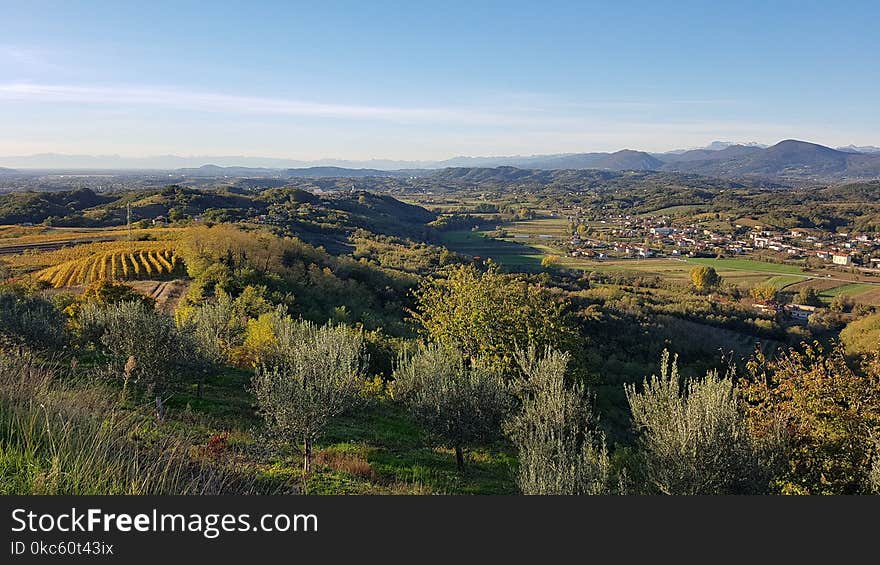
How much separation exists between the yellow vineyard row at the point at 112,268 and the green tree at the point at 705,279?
75892mm

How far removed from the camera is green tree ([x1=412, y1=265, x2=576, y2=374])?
723 inches

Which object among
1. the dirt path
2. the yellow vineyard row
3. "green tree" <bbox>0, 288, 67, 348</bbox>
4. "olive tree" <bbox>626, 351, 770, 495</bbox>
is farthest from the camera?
the yellow vineyard row

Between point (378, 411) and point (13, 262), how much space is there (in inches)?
→ 1775

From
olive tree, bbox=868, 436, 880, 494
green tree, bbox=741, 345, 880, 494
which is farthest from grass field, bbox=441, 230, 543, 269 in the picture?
olive tree, bbox=868, 436, 880, 494

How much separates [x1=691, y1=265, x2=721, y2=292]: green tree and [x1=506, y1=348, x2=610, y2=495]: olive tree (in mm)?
79555

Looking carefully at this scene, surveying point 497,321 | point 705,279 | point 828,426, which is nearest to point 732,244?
point 705,279

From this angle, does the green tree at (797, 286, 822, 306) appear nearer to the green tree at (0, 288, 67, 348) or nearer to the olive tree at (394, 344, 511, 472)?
the olive tree at (394, 344, 511, 472)

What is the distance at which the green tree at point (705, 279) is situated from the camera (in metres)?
83.8

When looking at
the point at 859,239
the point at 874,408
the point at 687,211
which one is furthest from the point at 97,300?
the point at 687,211

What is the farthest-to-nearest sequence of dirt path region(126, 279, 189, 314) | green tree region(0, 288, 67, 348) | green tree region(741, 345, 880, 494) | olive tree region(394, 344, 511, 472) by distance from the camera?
1. dirt path region(126, 279, 189, 314)
2. green tree region(0, 288, 67, 348)
3. olive tree region(394, 344, 511, 472)
4. green tree region(741, 345, 880, 494)

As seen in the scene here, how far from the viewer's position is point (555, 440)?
9992 mm

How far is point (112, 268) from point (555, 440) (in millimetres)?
41694

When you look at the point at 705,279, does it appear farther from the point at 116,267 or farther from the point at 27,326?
the point at 27,326

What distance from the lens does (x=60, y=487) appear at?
160 inches
